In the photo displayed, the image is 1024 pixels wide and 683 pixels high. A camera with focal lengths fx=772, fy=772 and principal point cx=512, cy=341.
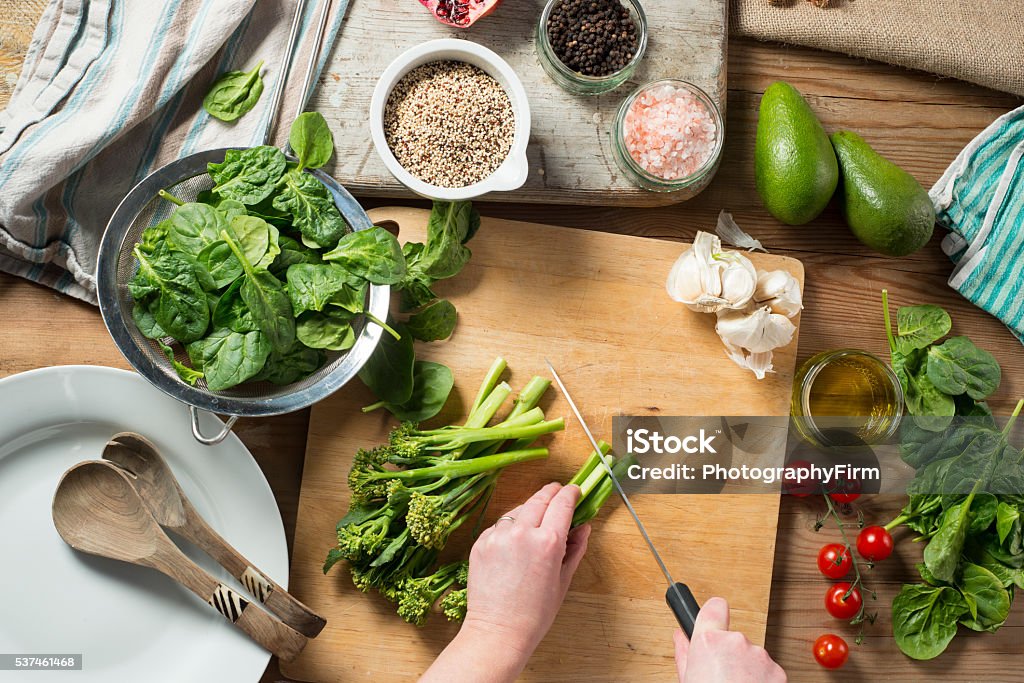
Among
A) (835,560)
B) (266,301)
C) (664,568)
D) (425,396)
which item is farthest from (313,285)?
(835,560)

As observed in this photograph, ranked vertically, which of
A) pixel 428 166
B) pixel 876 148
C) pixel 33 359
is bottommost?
pixel 33 359

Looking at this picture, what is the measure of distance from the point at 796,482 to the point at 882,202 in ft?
1.79

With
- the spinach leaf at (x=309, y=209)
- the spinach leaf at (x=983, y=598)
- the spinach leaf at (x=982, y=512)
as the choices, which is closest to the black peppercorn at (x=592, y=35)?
the spinach leaf at (x=309, y=209)

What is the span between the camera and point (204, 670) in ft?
4.43

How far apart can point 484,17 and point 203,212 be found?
64 centimetres

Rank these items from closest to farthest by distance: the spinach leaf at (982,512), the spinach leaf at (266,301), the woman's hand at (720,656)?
the spinach leaf at (266,301), the woman's hand at (720,656), the spinach leaf at (982,512)

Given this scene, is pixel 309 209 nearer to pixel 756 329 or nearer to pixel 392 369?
pixel 392 369

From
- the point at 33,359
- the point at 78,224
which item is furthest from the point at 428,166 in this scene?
the point at 33,359

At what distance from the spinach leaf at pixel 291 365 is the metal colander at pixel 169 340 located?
0.05 feet

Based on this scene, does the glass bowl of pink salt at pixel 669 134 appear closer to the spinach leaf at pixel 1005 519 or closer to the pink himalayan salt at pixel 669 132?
the pink himalayan salt at pixel 669 132

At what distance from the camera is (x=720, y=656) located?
1.26 meters

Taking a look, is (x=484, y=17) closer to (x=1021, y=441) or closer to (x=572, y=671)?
(x=572, y=671)

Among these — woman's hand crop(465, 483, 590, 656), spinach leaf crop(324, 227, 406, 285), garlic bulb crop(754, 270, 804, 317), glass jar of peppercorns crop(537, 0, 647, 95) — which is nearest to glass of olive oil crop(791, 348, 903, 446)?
garlic bulb crop(754, 270, 804, 317)

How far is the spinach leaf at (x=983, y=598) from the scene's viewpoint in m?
1.45
